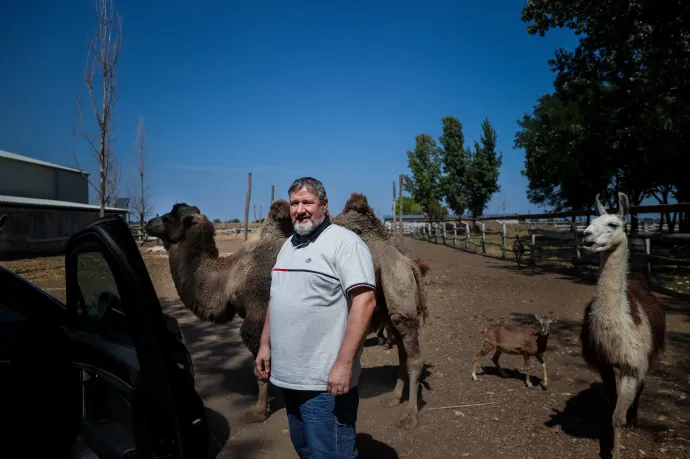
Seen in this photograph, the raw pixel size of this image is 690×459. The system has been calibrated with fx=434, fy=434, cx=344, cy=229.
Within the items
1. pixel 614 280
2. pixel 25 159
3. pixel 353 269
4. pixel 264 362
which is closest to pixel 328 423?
pixel 264 362

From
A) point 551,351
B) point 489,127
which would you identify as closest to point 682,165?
point 551,351

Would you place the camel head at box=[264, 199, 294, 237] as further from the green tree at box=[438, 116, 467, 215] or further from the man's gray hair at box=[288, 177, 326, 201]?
the green tree at box=[438, 116, 467, 215]

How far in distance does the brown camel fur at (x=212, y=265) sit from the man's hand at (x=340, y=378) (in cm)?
275

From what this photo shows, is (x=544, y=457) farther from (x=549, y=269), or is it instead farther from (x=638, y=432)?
(x=549, y=269)

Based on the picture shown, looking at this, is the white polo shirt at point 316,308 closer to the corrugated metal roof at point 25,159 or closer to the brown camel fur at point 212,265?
the brown camel fur at point 212,265

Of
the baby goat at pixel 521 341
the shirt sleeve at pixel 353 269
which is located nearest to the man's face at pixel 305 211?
the shirt sleeve at pixel 353 269

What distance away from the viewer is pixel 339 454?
231 centimetres

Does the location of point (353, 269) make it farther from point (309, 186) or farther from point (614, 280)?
point (614, 280)

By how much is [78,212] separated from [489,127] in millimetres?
39664

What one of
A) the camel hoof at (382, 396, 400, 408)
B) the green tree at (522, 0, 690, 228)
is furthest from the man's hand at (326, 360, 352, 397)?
the green tree at (522, 0, 690, 228)

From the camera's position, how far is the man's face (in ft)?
8.14

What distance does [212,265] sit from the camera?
17.0 feet

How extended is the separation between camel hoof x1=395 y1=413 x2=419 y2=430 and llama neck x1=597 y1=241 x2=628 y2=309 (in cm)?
212

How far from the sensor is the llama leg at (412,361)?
4590 mm
